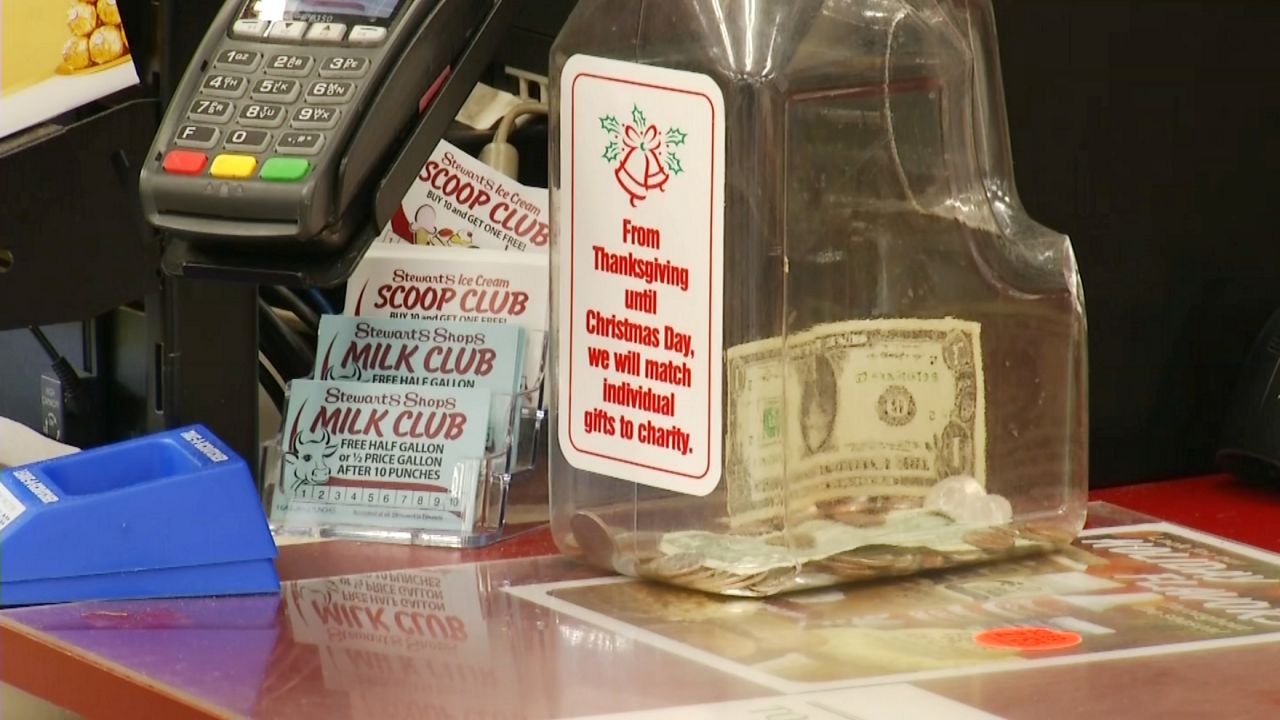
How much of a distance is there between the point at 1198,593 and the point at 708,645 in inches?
8.4

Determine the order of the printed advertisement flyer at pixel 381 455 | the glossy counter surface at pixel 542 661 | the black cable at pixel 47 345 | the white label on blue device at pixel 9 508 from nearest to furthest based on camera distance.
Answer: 1. the glossy counter surface at pixel 542 661
2. the white label on blue device at pixel 9 508
3. the printed advertisement flyer at pixel 381 455
4. the black cable at pixel 47 345

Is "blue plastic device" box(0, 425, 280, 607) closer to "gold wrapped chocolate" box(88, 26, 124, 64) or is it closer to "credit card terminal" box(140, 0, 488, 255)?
"credit card terminal" box(140, 0, 488, 255)

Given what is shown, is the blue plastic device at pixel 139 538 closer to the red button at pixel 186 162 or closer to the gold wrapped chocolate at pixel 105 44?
the red button at pixel 186 162

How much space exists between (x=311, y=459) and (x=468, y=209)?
5.7 inches

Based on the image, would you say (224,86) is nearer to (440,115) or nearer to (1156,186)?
(440,115)

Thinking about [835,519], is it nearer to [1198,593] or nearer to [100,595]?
[1198,593]

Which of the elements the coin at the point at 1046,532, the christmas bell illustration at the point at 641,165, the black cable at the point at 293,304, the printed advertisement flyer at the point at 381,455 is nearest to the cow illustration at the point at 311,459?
the printed advertisement flyer at the point at 381,455

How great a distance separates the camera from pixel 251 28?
2.68 ft

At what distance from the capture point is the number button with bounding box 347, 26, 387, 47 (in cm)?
79

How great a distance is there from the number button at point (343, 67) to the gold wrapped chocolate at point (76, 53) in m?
0.16

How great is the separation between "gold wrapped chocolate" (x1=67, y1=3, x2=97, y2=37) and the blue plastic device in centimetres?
22

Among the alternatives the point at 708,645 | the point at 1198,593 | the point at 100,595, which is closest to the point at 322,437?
the point at 100,595

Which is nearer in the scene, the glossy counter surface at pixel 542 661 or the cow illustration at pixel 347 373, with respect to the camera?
the glossy counter surface at pixel 542 661

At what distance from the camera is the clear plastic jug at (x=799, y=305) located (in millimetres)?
741
